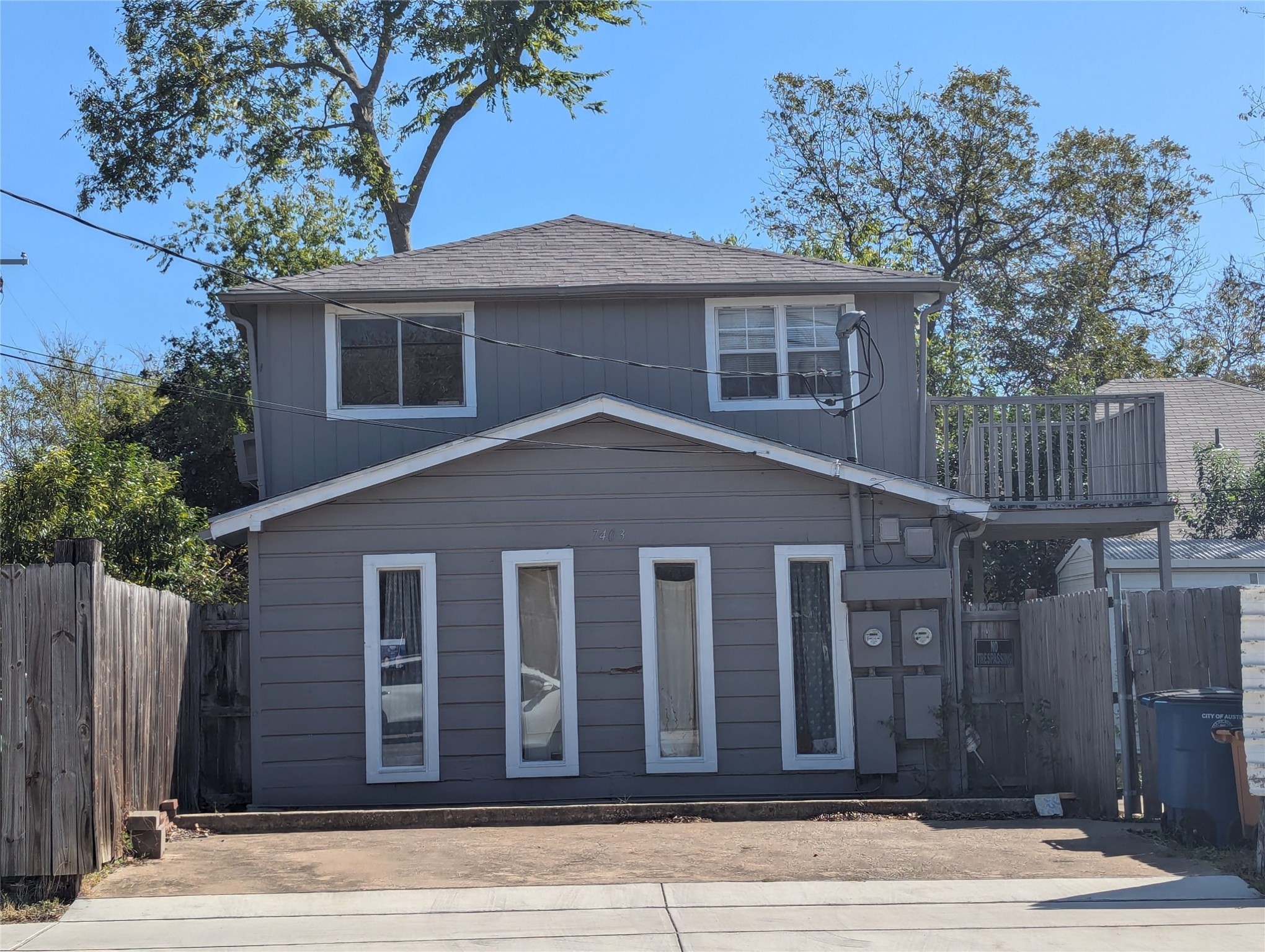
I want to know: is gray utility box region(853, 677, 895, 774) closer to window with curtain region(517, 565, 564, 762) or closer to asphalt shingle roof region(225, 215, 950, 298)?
window with curtain region(517, 565, 564, 762)

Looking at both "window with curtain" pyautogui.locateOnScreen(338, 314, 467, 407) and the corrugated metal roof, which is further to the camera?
the corrugated metal roof

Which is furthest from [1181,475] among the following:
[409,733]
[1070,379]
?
[409,733]

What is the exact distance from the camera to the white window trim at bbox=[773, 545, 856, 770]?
12.1 meters

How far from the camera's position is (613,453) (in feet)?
40.5

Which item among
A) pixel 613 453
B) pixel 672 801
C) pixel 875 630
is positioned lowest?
pixel 672 801

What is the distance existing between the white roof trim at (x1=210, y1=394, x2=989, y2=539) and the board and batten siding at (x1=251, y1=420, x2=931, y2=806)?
174 mm

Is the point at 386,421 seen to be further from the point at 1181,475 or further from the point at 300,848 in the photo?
the point at 1181,475

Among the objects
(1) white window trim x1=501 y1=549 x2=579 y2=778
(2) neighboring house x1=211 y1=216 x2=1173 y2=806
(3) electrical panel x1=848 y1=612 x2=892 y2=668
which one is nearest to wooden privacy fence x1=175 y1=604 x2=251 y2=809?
(2) neighboring house x1=211 y1=216 x2=1173 y2=806

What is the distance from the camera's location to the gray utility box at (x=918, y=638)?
12.1 metres

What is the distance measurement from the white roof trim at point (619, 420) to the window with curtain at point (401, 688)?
0.95 m

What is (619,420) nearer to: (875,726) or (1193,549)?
(875,726)

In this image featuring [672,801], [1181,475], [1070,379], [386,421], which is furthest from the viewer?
[1070,379]

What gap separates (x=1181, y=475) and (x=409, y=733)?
49.1 ft

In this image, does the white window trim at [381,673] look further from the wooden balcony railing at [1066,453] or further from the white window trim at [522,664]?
the wooden balcony railing at [1066,453]
